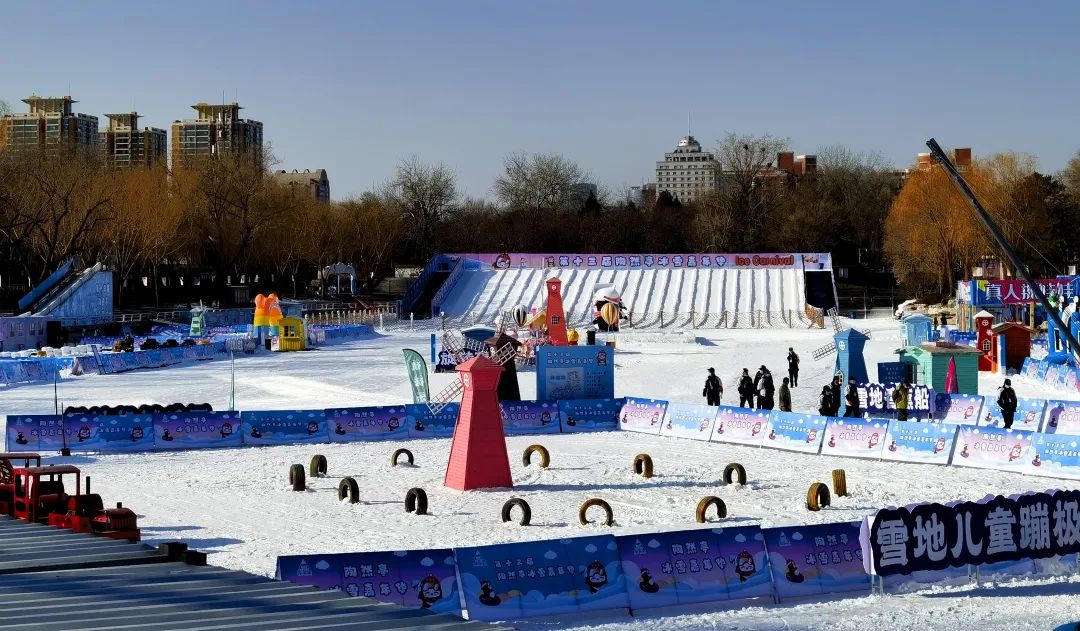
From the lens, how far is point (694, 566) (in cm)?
1415

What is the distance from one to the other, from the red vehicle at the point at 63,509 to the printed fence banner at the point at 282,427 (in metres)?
10.1

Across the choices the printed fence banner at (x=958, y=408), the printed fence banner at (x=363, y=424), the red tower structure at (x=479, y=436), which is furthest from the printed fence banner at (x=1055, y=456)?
the printed fence banner at (x=363, y=424)

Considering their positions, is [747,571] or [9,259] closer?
[747,571]

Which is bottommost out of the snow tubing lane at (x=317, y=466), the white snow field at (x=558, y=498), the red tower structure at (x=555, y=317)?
the white snow field at (x=558, y=498)

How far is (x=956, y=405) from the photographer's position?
94.2 ft

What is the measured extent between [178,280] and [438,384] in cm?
5964

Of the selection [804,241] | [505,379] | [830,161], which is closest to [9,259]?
[505,379]

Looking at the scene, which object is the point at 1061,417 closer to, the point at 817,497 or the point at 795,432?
the point at 795,432

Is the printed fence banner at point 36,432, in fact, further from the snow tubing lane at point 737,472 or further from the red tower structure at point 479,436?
the snow tubing lane at point 737,472

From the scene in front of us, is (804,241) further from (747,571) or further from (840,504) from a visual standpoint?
(747,571)

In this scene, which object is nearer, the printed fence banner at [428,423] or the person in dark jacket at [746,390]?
the printed fence banner at [428,423]

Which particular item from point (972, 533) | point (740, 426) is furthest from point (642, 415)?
point (972, 533)

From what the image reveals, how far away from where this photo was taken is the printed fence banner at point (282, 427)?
27969 mm

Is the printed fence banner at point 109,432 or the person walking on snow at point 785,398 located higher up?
the person walking on snow at point 785,398
